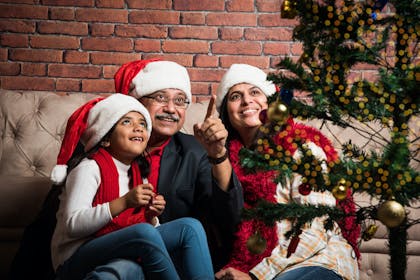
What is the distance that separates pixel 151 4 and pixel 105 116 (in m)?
1.51

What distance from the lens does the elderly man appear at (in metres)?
1.62

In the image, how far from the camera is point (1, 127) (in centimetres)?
249

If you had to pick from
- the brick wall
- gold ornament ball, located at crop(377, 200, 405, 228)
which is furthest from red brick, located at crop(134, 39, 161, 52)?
gold ornament ball, located at crop(377, 200, 405, 228)

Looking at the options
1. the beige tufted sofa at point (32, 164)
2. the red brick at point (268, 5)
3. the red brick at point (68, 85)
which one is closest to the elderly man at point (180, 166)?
the beige tufted sofa at point (32, 164)

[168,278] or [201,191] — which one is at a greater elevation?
[201,191]

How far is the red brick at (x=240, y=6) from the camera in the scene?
3.00m

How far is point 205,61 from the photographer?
3020 millimetres

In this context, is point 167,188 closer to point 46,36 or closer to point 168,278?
point 168,278

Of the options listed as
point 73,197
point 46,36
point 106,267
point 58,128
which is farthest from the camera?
point 46,36

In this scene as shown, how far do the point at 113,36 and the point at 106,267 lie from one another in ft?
6.21

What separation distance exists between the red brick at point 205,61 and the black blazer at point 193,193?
116cm

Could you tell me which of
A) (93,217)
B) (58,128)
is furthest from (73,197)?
(58,128)

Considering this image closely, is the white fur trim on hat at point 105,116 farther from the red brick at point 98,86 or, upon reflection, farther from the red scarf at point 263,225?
the red brick at point 98,86

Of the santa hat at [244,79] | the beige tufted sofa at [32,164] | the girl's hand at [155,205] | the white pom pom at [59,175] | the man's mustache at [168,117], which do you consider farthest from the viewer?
the beige tufted sofa at [32,164]
